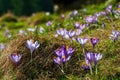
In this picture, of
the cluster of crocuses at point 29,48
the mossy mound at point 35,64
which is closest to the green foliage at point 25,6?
the mossy mound at point 35,64

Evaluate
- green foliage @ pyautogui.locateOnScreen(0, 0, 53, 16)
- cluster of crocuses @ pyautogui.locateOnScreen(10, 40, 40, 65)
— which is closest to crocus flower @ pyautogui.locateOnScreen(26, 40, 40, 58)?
cluster of crocuses @ pyautogui.locateOnScreen(10, 40, 40, 65)

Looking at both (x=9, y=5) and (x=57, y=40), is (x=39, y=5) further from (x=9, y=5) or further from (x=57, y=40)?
(x=57, y=40)

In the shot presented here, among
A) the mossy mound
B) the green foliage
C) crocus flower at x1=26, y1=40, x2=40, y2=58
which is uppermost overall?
crocus flower at x1=26, y1=40, x2=40, y2=58

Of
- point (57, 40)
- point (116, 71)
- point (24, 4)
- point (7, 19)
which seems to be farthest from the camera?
point (24, 4)

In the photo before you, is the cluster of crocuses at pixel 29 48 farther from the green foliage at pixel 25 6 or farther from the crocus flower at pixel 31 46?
the green foliage at pixel 25 6

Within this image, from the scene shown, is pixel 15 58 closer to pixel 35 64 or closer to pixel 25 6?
pixel 35 64

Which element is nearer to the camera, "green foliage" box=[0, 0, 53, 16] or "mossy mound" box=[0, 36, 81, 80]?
"mossy mound" box=[0, 36, 81, 80]

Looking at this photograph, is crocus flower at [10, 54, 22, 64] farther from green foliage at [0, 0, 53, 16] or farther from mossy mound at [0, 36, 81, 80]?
green foliage at [0, 0, 53, 16]

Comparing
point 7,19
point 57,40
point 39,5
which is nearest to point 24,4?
point 39,5

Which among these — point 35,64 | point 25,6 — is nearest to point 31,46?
point 35,64

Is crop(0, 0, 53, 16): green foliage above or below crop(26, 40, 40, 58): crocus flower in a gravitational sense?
below

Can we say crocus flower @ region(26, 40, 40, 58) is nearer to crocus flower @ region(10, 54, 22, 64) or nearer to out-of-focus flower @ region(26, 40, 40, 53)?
out-of-focus flower @ region(26, 40, 40, 53)
